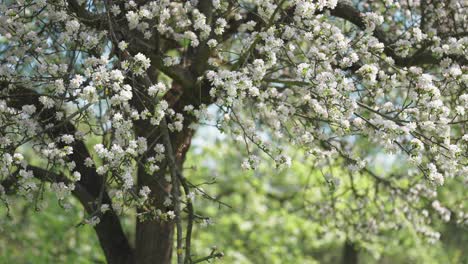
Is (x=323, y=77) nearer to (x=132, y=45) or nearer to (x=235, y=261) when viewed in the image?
(x=132, y=45)

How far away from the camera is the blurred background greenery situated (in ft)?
37.7

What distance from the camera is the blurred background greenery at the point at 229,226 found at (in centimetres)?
1148

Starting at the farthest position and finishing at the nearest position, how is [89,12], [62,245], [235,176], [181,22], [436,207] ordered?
1. [235,176]
2. [62,245]
3. [436,207]
4. [181,22]
5. [89,12]

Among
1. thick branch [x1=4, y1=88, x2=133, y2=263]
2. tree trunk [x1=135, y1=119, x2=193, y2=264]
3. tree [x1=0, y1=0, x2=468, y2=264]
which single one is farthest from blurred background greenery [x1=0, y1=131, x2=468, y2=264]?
tree [x1=0, y1=0, x2=468, y2=264]

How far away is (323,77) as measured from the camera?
4.78 metres

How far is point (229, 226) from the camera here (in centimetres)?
1440

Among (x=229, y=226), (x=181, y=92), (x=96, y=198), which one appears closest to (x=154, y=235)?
(x=96, y=198)

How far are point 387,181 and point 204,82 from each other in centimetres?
350

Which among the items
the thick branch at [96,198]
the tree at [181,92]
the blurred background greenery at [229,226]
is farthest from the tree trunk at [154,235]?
the blurred background greenery at [229,226]

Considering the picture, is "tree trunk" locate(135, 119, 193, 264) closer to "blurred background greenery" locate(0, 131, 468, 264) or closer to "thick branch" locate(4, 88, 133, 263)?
"thick branch" locate(4, 88, 133, 263)

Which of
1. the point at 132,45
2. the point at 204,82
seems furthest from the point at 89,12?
the point at 204,82

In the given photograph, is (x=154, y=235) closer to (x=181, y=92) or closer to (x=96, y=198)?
(x=96, y=198)

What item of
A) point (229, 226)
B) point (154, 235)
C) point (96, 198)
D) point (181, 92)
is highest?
point (229, 226)

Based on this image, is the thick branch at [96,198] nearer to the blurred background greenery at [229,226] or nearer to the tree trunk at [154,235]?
the tree trunk at [154,235]
